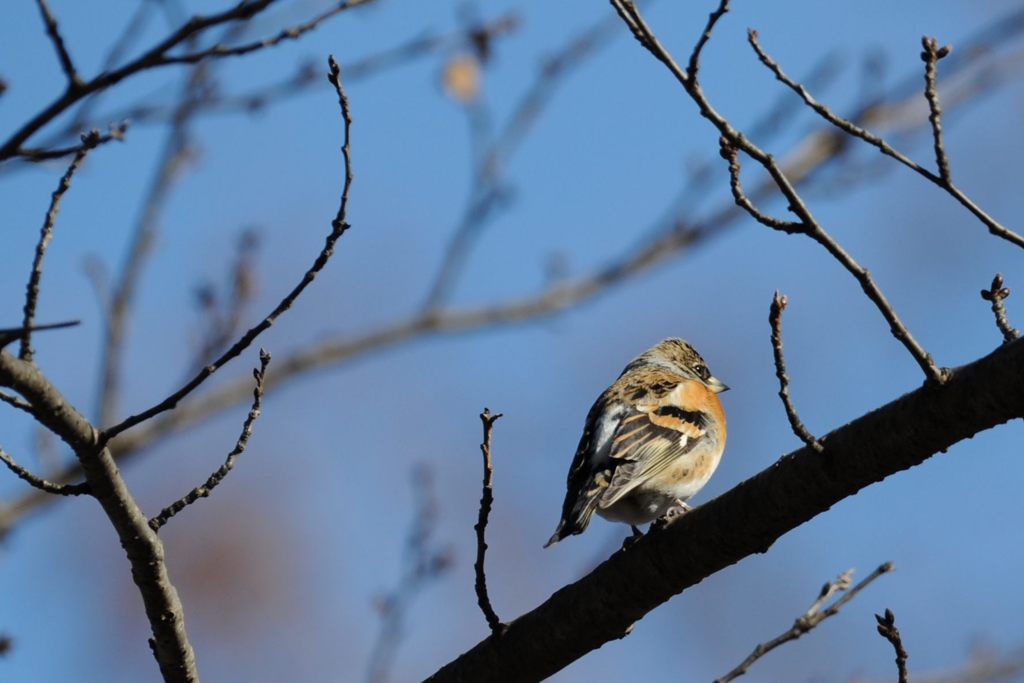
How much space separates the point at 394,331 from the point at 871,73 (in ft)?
11.2

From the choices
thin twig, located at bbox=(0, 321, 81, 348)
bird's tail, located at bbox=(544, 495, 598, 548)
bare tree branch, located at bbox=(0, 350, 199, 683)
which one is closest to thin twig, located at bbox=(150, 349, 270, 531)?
bare tree branch, located at bbox=(0, 350, 199, 683)

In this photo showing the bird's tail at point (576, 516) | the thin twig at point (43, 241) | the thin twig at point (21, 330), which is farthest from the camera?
the bird's tail at point (576, 516)

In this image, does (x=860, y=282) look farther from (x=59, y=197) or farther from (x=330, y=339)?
(x=330, y=339)

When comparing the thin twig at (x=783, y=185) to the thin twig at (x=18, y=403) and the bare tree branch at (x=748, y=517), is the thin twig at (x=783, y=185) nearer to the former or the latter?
the bare tree branch at (x=748, y=517)

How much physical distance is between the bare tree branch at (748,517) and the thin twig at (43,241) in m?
1.63

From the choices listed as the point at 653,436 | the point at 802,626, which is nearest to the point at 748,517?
the point at 802,626

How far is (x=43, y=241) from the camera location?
2.91 metres

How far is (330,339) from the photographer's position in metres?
7.11

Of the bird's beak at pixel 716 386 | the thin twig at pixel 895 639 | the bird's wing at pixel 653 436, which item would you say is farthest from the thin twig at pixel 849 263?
the bird's beak at pixel 716 386

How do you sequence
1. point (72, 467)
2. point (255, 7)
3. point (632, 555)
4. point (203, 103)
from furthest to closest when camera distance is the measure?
point (203, 103) → point (72, 467) → point (632, 555) → point (255, 7)

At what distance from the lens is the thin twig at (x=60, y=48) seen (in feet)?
7.89

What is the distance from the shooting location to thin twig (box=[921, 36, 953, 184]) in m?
3.11

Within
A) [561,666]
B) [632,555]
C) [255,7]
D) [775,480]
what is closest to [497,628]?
[561,666]

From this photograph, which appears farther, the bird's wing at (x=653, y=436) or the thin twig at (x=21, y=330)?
the bird's wing at (x=653, y=436)
